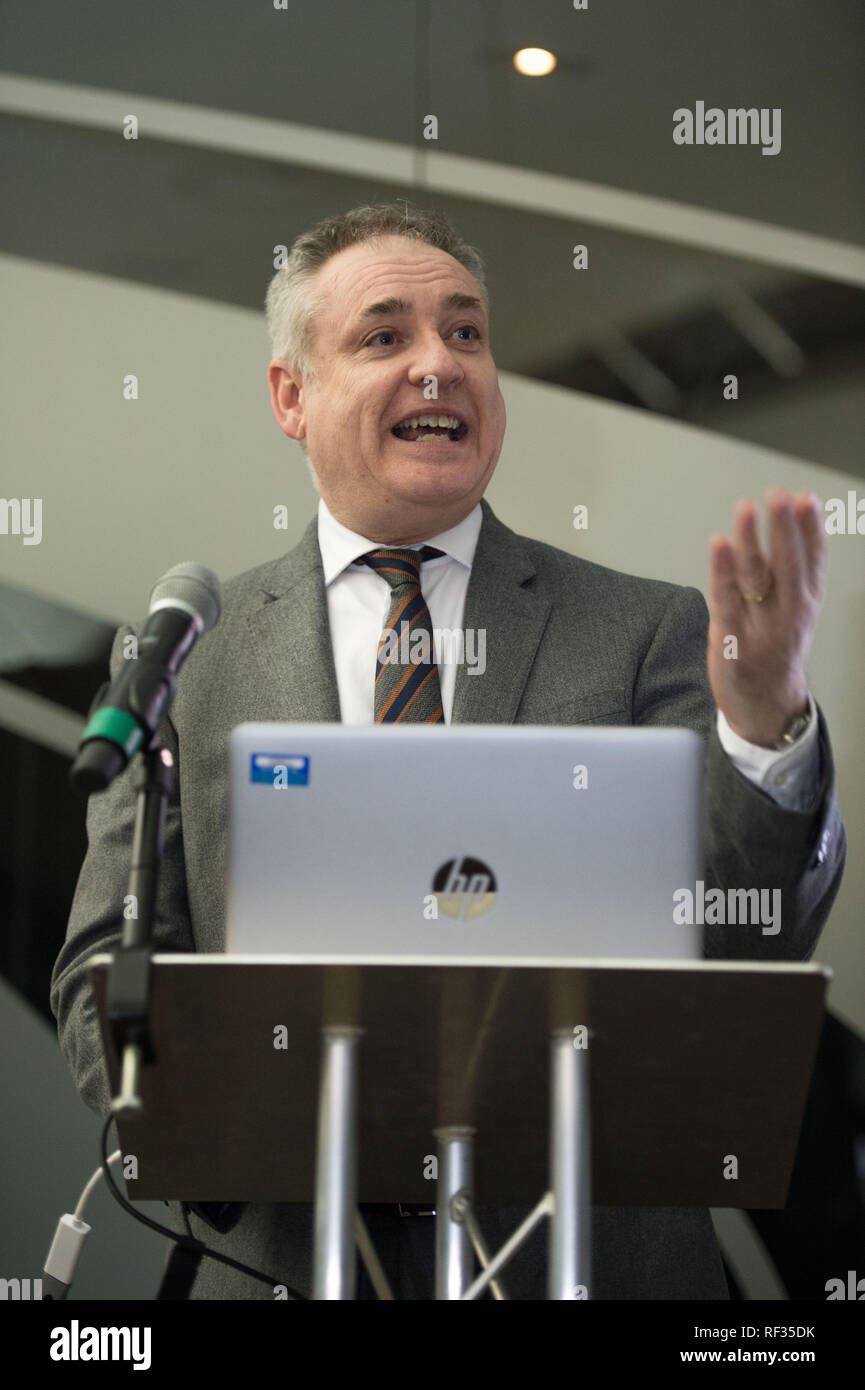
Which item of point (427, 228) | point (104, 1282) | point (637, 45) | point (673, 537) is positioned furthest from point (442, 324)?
point (104, 1282)

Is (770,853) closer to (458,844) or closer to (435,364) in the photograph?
(458,844)

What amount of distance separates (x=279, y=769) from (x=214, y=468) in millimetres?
2152

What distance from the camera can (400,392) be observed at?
2355 millimetres

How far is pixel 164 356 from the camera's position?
3412 millimetres

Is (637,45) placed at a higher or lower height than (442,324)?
higher

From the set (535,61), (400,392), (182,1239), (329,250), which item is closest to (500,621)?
(400,392)

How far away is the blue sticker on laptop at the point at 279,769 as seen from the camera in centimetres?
135

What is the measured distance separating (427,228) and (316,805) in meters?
1.55

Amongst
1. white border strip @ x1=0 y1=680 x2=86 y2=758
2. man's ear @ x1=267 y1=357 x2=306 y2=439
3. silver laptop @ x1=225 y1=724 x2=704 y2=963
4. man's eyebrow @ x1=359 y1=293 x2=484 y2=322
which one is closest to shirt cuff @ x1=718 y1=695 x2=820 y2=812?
silver laptop @ x1=225 y1=724 x2=704 y2=963

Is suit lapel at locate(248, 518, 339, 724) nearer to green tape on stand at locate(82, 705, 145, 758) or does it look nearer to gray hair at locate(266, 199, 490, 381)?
gray hair at locate(266, 199, 490, 381)
